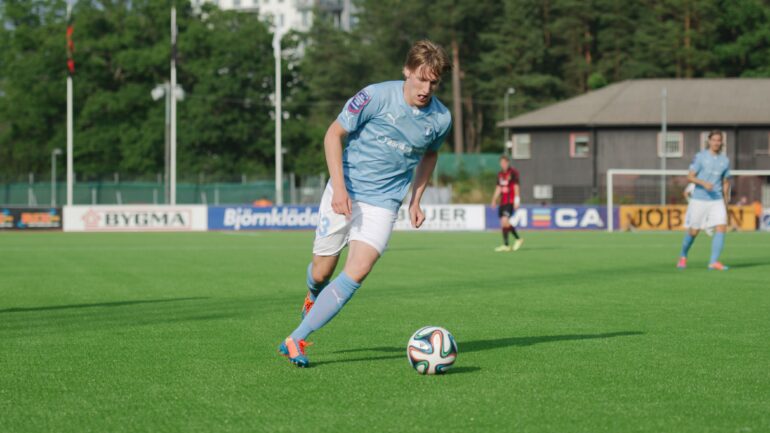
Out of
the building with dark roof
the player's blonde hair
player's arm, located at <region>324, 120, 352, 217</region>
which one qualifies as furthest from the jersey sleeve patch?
→ the building with dark roof

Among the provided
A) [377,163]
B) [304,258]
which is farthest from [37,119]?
[377,163]

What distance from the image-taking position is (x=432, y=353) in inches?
283

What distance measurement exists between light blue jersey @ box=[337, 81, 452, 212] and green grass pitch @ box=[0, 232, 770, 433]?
1188mm

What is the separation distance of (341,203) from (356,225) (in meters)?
0.43

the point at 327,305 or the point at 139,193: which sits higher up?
the point at 139,193

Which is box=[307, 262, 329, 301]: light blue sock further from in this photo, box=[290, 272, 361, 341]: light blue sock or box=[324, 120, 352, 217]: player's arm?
box=[324, 120, 352, 217]: player's arm

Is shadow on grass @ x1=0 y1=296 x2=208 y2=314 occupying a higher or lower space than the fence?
lower

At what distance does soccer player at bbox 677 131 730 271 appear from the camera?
713 inches

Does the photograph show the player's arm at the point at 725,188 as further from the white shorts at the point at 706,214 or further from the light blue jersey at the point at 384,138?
the light blue jersey at the point at 384,138

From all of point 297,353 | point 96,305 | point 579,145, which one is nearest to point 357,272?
point 297,353

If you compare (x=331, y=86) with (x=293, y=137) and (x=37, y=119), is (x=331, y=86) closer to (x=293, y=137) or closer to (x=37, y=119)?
(x=293, y=137)

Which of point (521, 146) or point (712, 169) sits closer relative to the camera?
point (712, 169)

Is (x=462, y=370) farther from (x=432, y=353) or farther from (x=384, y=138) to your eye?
(x=384, y=138)

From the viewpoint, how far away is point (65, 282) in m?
16.2
